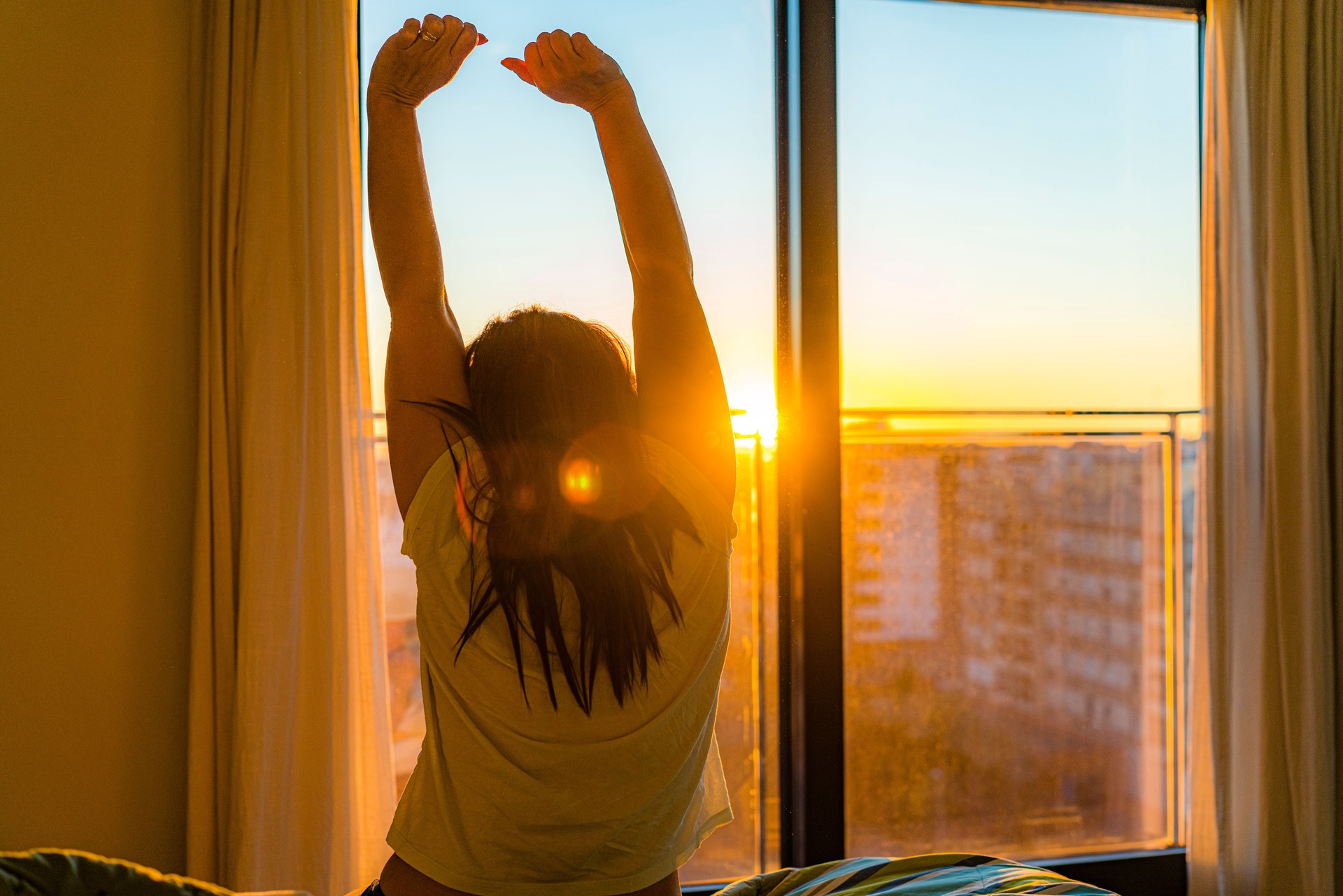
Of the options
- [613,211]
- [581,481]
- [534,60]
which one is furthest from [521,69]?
[613,211]

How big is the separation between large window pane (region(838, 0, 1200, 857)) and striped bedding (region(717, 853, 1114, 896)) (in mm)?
1059

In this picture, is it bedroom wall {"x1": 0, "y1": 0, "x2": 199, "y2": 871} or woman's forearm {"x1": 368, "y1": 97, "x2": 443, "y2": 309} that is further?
bedroom wall {"x1": 0, "y1": 0, "x2": 199, "y2": 871}

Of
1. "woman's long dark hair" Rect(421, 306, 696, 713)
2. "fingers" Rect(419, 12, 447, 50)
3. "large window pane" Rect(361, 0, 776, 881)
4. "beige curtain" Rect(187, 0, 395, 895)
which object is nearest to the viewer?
"woman's long dark hair" Rect(421, 306, 696, 713)

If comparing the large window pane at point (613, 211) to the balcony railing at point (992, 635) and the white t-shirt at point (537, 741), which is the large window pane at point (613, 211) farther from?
the white t-shirt at point (537, 741)

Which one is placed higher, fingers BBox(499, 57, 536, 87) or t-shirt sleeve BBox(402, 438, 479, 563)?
fingers BBox(499, 57, 536, 87)

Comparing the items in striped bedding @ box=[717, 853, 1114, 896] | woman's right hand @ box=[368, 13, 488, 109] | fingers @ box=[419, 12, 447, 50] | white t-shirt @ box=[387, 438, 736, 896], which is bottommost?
striped bedding @ box=[717, 853, 1114, 896]

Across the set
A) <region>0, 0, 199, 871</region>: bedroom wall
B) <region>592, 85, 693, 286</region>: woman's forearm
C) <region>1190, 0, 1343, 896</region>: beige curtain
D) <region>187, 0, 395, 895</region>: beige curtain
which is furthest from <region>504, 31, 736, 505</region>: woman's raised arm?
<region>1190, 0, 1343, 896</region>: beige curtain

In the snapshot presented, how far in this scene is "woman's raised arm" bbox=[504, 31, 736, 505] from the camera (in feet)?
2.72

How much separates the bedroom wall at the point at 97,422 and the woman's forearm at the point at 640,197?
3.96ft

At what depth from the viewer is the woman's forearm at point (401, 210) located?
0.88 meters

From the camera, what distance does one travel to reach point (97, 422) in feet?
5.62

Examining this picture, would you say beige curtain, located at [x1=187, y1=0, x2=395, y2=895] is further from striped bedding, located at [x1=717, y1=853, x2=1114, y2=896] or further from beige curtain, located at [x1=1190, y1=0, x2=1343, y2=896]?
beige curtain, located at [x1=1190, y1=0, x2=1343, y2=896]

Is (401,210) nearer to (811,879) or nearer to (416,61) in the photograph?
(416,61)

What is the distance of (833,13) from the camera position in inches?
81.4
